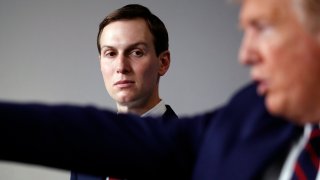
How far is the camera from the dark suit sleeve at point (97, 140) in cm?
58

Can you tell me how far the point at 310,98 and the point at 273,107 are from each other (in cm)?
6

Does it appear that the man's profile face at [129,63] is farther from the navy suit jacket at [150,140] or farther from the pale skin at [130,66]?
the navy suit jacket at [150,140]

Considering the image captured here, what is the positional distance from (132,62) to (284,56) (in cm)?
74

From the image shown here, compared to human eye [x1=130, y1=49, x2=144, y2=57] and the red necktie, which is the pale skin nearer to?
human eye [x1=130, y1=49, x2=144, y2=57]

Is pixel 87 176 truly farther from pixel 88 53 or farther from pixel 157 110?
pixel 88 53

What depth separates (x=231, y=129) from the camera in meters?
0.68

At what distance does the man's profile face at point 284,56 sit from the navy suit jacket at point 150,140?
0.30 ft

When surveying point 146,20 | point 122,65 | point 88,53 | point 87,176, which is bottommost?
point 87,176

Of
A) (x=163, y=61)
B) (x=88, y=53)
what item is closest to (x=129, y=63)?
(x=163, y=61)

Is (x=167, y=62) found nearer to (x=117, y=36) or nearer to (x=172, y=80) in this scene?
(x=117, y=36)

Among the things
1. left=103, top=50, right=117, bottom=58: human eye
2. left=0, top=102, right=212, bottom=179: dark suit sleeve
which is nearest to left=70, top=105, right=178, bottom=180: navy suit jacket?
left=103, top=50, right=117, bottom=58: human eye

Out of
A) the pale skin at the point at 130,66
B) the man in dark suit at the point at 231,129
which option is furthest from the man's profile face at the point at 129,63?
the man in dark suit at the point at 231,129

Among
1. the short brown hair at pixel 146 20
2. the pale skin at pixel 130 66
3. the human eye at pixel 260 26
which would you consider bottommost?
the human eye at pixel 260 26

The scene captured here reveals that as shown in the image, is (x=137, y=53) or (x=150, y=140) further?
(x=137, y=53)
